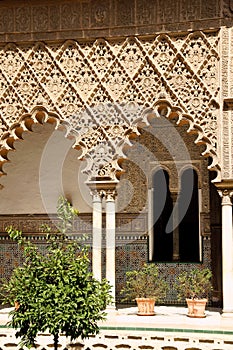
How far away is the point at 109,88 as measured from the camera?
24.8 feet

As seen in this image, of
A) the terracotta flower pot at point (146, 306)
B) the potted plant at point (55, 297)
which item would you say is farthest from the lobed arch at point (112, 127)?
the potted plant at point (55, 297)

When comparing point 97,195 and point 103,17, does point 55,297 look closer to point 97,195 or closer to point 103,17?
point 97,195

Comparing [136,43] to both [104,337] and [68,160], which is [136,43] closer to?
[68,160]

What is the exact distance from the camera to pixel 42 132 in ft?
32.6

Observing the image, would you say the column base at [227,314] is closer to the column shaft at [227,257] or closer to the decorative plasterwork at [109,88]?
the column shaft at [227,257]

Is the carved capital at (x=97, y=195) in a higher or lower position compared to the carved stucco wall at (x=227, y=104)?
lower

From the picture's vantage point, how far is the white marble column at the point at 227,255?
6.93 meters

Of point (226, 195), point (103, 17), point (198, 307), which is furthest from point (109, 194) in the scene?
point (103, 17)

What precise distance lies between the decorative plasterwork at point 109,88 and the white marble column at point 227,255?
485 mm

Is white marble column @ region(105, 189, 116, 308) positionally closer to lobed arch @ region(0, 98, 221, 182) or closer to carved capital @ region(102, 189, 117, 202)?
carved capital @ region(102, 189, 117, 202)

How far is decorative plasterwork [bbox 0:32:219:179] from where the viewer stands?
730 centimetres

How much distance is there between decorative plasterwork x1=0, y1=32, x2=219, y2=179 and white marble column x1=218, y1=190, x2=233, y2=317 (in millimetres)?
485

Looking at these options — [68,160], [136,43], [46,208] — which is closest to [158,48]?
[136,43]


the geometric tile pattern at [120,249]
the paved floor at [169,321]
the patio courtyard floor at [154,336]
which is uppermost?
the geometric tile pattern at [120,249]
